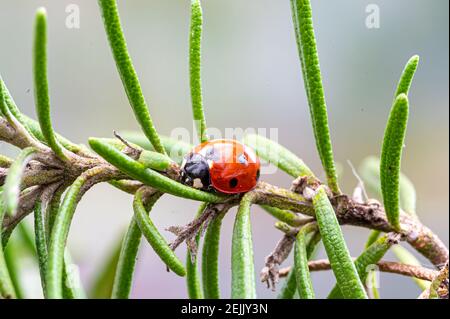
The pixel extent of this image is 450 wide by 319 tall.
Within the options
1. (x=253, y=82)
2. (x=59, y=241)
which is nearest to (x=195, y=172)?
(x=59, y=241)

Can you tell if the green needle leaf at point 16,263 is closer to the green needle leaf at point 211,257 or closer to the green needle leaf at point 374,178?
the green needle leaf at point 211,257

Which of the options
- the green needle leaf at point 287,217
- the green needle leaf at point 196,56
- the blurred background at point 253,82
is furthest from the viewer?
the blurred background at point 253,82

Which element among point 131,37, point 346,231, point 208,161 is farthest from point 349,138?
point 208,161

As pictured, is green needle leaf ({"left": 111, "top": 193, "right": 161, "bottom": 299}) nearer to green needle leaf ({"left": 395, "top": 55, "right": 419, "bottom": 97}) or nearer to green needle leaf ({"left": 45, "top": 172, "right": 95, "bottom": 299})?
green needle leaf ({"left": 45, "top": 172, "right": 95, "bottom": 299})

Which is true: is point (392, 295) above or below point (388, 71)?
below

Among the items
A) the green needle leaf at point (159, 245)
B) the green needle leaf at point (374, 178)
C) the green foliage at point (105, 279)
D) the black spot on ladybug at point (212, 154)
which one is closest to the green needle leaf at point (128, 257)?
the green needle leaf at point (159, 245)

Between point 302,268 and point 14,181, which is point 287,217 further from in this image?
point 14,181
